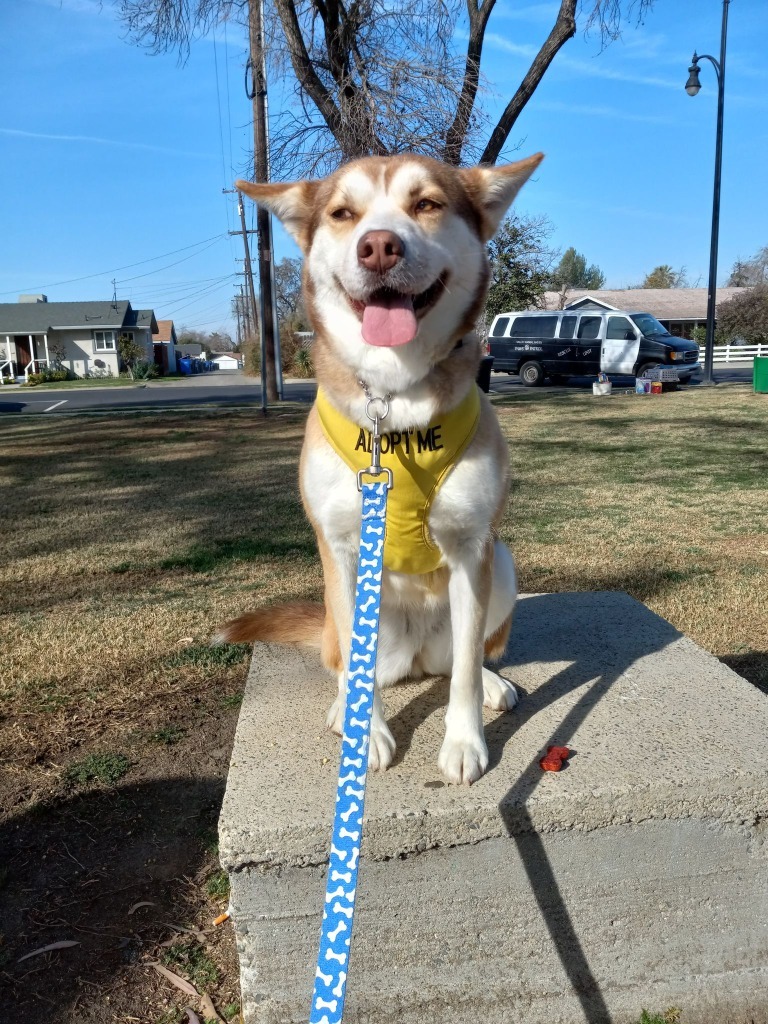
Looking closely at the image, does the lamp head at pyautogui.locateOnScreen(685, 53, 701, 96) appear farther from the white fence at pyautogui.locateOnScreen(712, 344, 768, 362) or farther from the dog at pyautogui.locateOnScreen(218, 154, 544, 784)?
the dog at pyautogui.locateOnScreen(218, 154, 544, 784)

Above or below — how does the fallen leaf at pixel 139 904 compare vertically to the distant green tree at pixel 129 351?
below

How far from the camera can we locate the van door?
71.3 feet

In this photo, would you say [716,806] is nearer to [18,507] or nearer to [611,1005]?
[611,1005]

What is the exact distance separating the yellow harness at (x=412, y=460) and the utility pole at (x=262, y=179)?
1175cm

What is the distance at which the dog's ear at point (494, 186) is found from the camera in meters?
2.12

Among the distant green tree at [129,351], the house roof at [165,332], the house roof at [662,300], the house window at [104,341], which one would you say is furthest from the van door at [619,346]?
the house roof at [165,332]

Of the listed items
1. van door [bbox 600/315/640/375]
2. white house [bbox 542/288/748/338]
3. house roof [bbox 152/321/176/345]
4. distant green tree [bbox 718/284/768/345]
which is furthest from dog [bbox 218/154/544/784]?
house roof [bbox 152/321/176/345]

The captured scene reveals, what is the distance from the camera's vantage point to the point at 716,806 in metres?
1.89

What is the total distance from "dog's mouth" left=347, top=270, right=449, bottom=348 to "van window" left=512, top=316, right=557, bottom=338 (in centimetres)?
2246

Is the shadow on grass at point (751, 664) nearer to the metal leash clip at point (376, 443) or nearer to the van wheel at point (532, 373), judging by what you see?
the metal leash clip at point (376, 443)

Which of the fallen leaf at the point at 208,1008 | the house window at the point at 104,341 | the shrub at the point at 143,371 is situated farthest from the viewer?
the house window at the point at 104,341

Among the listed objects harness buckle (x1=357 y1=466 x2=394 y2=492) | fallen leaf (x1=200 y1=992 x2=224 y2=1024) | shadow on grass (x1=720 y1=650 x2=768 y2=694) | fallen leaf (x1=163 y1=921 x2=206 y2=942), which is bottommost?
fallen leaf (x1=200 y1=992 x2=224 y2=1024)

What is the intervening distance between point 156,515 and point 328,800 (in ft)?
18.0

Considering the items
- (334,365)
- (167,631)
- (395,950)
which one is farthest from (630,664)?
(167,631)
